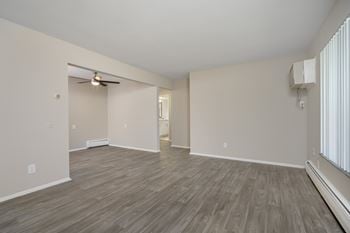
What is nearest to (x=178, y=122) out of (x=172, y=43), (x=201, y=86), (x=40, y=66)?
(x=201, y=86)

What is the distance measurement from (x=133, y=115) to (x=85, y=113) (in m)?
1.89

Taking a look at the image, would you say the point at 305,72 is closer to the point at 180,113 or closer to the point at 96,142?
the point at 180,113

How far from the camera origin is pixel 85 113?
20.4 feet

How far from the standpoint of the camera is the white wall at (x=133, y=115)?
18.6ft

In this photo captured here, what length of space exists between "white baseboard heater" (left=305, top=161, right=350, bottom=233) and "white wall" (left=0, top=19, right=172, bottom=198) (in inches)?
164

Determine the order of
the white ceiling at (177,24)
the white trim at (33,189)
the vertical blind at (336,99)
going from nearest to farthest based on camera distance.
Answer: the vertical blind at (336,99), the white ceiling at (177,24), the white trim at (33,189)

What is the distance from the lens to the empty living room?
6.49ft

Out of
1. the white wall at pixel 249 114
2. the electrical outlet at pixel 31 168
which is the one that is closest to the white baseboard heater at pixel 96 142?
the electrical outlet at pixel 31 168

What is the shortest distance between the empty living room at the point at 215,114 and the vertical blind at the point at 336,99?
0.02 metres

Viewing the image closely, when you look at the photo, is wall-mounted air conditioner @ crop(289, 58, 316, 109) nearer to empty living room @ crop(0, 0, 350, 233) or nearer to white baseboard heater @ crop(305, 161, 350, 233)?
empty living room @ crop(0, 0, 350, 233)

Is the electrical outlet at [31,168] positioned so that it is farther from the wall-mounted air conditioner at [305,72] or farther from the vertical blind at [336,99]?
the wall-mounted air conditioner at [305,72]

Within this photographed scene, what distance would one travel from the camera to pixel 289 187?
2781mm

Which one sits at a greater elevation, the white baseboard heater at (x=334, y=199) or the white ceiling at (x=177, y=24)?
the white ceiling at (x=177, y=24)

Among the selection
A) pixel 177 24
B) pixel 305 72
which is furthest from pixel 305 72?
pixel 177 24
